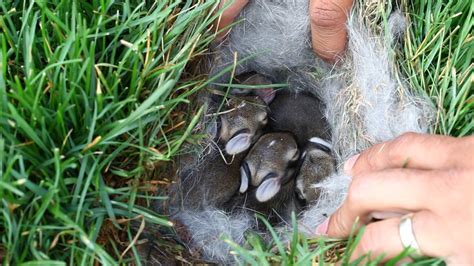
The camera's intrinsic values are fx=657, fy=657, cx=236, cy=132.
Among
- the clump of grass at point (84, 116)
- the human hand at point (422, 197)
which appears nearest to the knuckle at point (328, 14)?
the clump of grass at point (84, 116)

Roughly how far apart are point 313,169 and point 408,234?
20.9 inches

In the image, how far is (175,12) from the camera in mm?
1436

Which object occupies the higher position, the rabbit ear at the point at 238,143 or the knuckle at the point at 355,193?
the knuckle at the point at 355,193

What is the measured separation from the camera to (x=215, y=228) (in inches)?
61.5

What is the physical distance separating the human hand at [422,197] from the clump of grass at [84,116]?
0.38 metres

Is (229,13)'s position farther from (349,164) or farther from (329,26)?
(349,164)

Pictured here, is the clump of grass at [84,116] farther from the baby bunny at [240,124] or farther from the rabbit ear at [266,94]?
the rabbit ear at [266,94]

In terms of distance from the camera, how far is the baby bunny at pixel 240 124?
5.42ft

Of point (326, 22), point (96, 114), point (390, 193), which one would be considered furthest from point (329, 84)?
point (96, 114)

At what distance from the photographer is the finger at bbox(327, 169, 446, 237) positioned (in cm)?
114

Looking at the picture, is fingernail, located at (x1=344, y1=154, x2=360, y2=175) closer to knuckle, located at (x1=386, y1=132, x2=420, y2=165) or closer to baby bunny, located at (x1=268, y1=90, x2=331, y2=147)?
knuckle, located at (x1=386, y1=132, x2=420, y2=165)

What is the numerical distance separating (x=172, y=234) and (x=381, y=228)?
0.50 meters

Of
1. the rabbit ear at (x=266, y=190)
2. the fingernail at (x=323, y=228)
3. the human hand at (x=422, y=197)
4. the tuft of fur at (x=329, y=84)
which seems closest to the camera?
the human hand at (x=422, y=197)

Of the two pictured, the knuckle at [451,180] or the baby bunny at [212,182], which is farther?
the baby bunny at [212,182]
